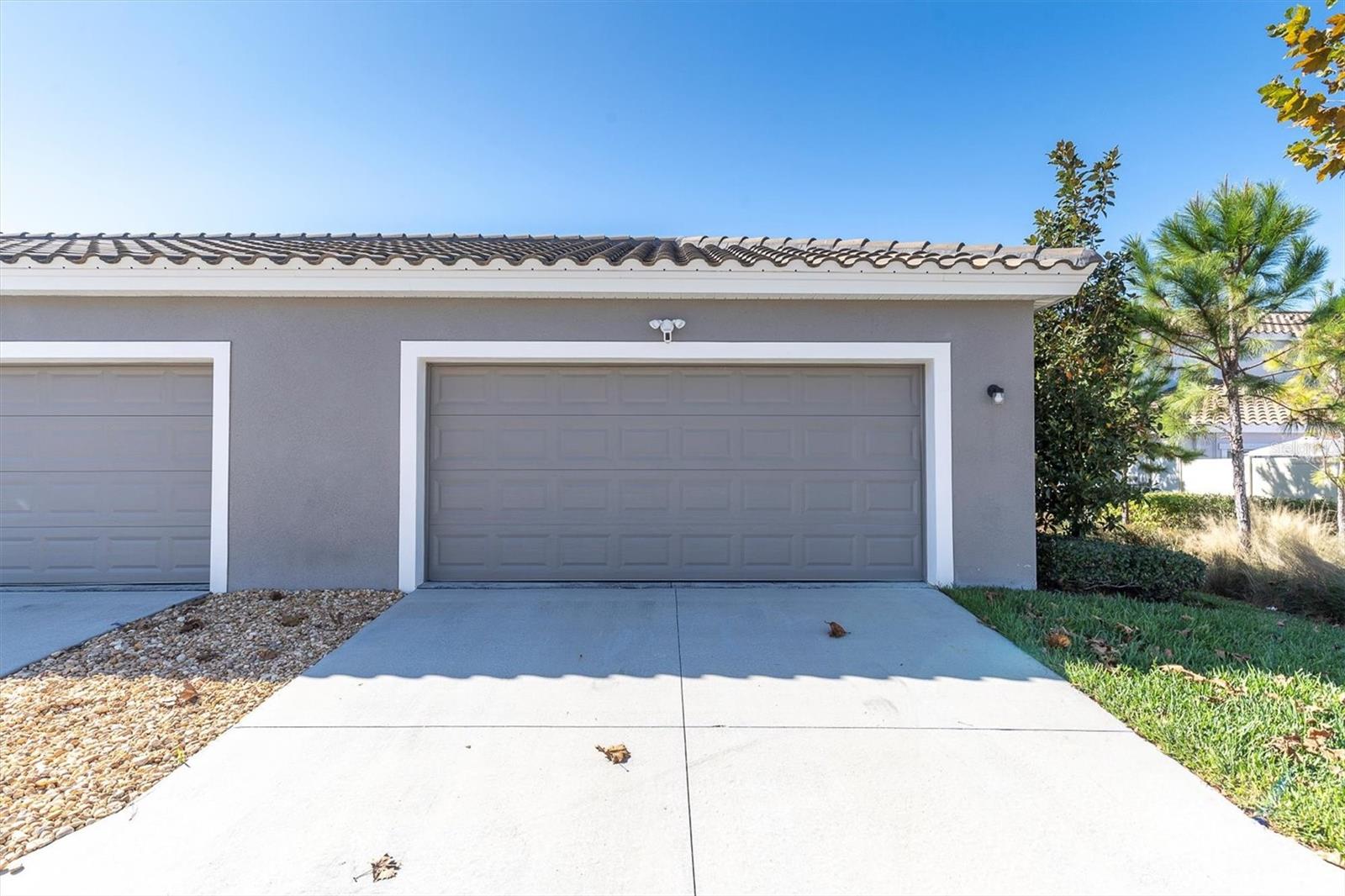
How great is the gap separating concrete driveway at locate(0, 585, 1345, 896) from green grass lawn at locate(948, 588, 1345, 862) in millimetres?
180

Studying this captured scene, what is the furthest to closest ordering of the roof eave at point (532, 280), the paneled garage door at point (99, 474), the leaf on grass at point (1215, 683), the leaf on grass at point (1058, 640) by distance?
the paneled garage door at point (99, 474) < the roof eave at point (532, 280) < the leaf on grass at point (1058, 640) < the leaf on grass at point (1215, 683)

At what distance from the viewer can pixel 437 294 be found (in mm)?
6102

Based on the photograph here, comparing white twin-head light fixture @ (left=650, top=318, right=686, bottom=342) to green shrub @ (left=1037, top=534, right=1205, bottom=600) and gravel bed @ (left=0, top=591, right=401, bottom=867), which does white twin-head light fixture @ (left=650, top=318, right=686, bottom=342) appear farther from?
green shrub @ (left=1037, top=534, right=1205, bottom=600)

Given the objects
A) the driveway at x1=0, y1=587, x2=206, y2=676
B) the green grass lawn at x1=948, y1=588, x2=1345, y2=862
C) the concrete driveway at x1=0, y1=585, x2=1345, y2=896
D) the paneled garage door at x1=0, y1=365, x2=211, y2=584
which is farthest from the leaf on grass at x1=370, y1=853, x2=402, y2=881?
the paneled garage door at x1=0, y1=365, x2=211, y2=584

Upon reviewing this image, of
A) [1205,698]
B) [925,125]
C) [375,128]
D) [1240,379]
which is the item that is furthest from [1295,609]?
[375,128]

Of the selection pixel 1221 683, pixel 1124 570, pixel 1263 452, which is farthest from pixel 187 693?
pixel 1263 452

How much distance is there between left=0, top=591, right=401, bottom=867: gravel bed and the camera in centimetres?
280

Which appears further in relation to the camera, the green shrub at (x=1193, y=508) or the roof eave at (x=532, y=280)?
the green shrub at (x=1193, y=508)

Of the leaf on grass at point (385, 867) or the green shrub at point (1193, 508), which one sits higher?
the green shrub at point (1193, 508)

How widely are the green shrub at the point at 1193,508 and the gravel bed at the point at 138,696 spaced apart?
1127 cm

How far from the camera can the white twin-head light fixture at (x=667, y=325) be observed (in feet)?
20.4

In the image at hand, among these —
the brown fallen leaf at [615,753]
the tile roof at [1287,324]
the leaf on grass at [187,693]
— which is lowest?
the brown fallen leaf at [615,753]

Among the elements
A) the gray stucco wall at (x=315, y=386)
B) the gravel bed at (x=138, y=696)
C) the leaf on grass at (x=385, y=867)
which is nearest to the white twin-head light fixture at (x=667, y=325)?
the gray stucco wall at (x=315, y=386)

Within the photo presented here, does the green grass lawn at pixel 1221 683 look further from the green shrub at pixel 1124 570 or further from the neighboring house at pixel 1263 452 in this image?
the neighboring house at pixel 1263 452
